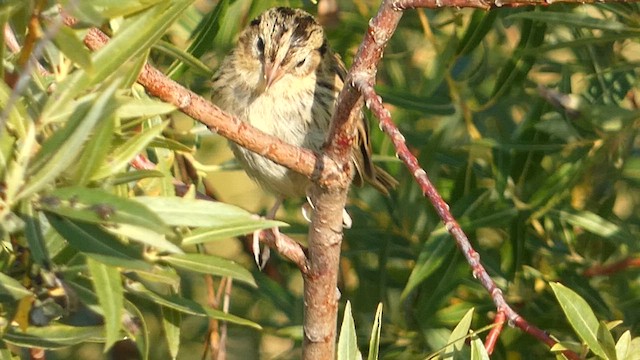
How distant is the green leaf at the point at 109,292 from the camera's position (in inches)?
52.1

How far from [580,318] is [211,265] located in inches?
21.3

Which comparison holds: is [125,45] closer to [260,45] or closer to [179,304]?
[179,304]

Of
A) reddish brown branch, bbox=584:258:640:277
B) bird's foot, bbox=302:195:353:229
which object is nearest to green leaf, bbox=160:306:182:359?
bird's foot, bbox=302:195:353:229

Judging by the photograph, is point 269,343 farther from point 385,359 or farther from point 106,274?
point 106,274

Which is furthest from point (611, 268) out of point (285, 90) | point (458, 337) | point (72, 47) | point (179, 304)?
point (72, 47)

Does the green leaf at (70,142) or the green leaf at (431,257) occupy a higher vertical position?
the green leaf at (431,257)

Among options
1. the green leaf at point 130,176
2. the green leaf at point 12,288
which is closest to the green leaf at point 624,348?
the green leaf at point 130,176

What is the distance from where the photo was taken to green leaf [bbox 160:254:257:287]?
4.89 ft

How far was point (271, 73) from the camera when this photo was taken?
2.78m

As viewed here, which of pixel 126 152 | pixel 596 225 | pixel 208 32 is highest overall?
pixel 208 32

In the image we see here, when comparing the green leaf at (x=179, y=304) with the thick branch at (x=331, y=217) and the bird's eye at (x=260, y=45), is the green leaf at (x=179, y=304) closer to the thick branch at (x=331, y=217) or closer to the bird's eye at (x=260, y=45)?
the thick branch at (x=331, y=217)

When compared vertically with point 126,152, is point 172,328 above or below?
below

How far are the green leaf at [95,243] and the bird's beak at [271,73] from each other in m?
1.44

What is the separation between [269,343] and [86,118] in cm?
220
